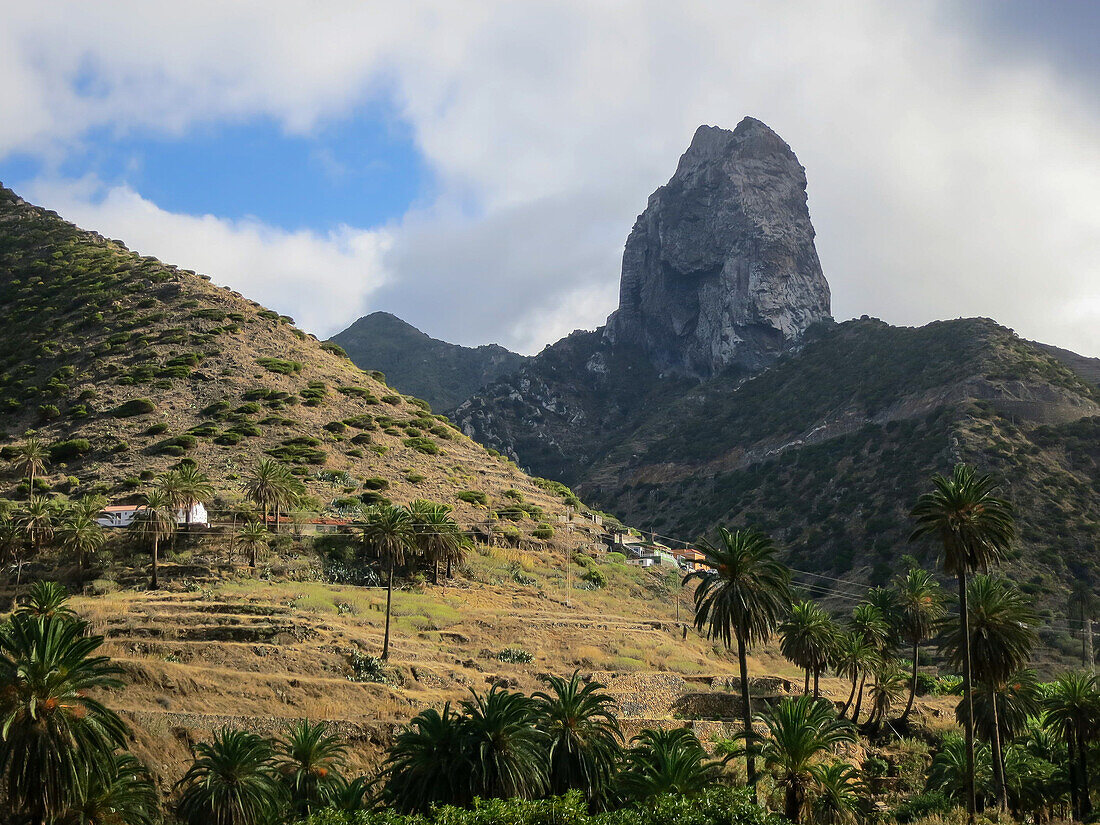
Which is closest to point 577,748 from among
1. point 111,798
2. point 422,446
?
point 111,798

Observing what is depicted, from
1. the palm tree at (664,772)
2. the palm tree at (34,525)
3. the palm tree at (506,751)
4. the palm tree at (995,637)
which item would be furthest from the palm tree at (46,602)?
the palm tree at (995,637)

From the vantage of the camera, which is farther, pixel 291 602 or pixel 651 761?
pixel 291 602

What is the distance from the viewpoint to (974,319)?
171000 mm

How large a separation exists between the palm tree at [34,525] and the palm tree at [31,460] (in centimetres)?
696

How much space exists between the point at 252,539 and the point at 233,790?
34227 millimetres

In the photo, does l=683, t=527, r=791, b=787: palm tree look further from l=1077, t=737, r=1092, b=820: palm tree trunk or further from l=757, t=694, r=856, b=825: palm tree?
l=1077, t=737, r=1092, b=820: palm tree trunk

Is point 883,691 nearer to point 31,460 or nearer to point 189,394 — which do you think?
point 31,460

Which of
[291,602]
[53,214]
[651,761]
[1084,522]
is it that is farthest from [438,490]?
[53,214]

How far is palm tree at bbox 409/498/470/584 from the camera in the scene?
72.8m

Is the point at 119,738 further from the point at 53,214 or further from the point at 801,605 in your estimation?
the point at 53,214

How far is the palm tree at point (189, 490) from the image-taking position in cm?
6775

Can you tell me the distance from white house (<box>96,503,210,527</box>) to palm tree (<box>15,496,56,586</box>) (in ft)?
14.1

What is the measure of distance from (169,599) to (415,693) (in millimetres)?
19707

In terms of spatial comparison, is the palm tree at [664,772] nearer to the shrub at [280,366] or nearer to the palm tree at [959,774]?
the palm tree at [959,774]
